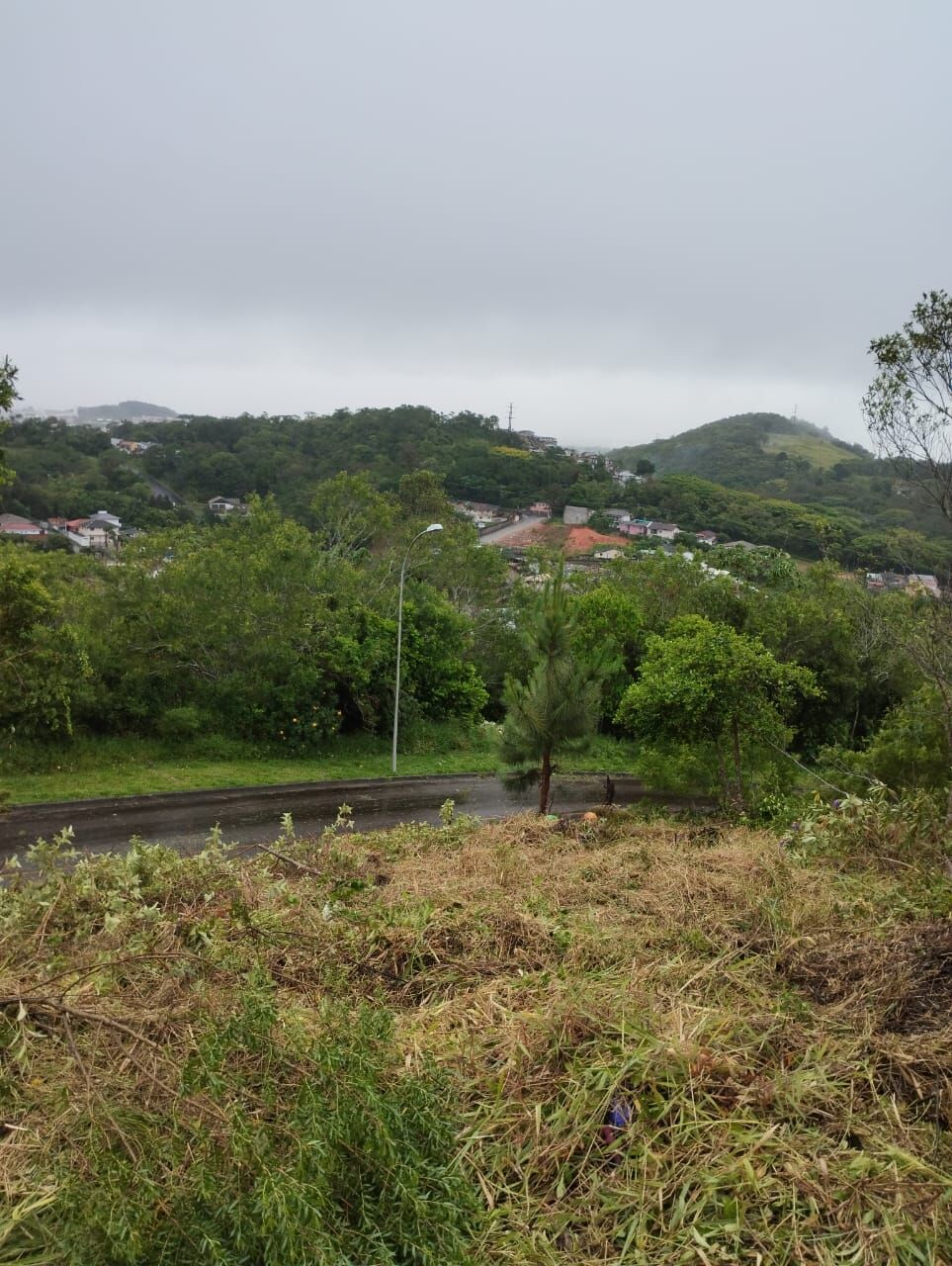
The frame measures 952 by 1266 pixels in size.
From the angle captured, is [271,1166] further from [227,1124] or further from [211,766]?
[211,766]

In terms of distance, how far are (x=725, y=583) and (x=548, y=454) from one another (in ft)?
174

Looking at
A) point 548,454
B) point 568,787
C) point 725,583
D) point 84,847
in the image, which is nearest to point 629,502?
point 548,454

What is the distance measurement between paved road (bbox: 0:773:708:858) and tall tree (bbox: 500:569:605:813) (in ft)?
7.88

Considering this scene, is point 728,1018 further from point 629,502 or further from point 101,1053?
point 629,502

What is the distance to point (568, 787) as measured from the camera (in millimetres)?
16828

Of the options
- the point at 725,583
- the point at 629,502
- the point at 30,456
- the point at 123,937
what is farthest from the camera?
the point at 629,502

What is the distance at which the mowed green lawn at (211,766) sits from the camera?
44.3 ft

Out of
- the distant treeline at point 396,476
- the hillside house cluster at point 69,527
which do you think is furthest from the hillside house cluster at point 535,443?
the hillside house cluster at point 69,527

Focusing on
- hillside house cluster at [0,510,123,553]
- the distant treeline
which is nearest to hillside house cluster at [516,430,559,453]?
the distant treeline

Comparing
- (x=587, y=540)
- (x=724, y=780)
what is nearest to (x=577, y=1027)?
(x=724, y=780)

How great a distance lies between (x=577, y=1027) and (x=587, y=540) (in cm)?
4842

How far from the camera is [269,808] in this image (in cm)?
1327

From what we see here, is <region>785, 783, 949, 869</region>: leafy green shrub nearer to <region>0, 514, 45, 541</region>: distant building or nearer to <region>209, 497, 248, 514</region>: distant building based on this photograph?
<region>0, 514, 45, 541</region>: distant building

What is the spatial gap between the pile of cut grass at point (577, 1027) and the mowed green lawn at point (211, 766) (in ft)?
18.1
